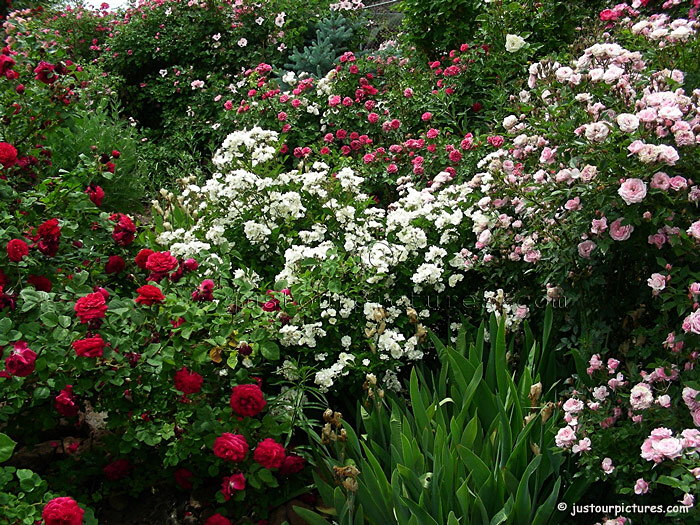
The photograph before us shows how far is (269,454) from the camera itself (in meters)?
2.15

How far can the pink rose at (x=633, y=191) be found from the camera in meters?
1.92

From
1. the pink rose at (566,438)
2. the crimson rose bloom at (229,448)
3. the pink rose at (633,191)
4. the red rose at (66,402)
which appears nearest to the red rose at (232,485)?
the crimson rose bloom at (229,448)

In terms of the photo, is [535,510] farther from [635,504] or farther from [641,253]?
[641,253]

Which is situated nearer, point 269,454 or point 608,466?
point 608,466

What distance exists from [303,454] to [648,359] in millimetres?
1298

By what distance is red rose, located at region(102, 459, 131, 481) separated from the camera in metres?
2.40

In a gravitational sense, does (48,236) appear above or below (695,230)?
above

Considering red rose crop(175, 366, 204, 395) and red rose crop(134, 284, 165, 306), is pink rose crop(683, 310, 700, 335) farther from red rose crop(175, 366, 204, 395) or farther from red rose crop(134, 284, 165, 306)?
red rose crop(134, 284, 165, 306)

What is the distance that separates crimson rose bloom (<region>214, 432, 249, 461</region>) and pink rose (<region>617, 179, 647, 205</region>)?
142cm

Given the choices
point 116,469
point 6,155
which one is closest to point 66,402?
point 116,469

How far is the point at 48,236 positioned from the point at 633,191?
1.99 meters

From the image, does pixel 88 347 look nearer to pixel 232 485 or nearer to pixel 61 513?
pixel 61 513

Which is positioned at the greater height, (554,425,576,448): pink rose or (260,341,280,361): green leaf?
(260,341,280,361): green leaf

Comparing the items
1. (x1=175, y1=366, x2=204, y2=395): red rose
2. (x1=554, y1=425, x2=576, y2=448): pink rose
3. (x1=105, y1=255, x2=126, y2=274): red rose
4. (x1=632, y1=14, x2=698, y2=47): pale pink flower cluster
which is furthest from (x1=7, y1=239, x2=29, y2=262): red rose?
(x1=632, y1=14, x2=698, y2=47): pale pink flower cluster
